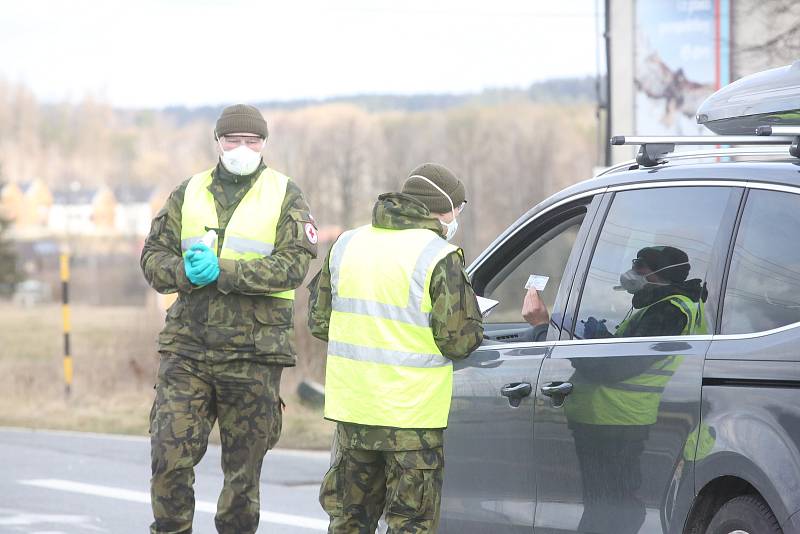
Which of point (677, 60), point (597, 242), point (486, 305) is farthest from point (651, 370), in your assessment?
point (677, 60)

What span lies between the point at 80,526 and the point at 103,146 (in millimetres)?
112668

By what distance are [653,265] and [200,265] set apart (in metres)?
2.07

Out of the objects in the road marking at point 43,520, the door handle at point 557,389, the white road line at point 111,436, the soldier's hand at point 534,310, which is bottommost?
the white road line at point 111,436

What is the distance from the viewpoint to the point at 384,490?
17.5ft

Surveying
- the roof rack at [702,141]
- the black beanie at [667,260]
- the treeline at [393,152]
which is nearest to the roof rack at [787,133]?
the roof rack at [702,141]

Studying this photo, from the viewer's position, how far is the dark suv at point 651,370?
4.21m

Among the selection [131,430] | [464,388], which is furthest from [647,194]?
[131,430]

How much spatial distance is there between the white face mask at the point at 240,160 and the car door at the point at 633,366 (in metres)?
1.83

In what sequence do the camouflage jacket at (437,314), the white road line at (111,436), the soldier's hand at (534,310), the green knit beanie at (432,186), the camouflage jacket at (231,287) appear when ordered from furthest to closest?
the white road line at (111,436), the camouflage jacket at (231,287), the soldier's hand at (534,310), the green knit beanie at (432,186), the camouflage jacket at (437,314)

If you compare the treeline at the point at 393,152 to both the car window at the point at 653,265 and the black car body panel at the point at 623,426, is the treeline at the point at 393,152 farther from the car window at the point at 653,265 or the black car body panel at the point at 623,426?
the car window at the point at 653,265

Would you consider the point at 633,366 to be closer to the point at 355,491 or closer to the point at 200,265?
the point at 355,491

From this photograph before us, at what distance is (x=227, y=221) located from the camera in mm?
6379

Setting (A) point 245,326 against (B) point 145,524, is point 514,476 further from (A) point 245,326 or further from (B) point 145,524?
(B) point 145,524

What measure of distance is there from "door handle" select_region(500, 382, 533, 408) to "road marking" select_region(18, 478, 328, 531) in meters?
3.47
